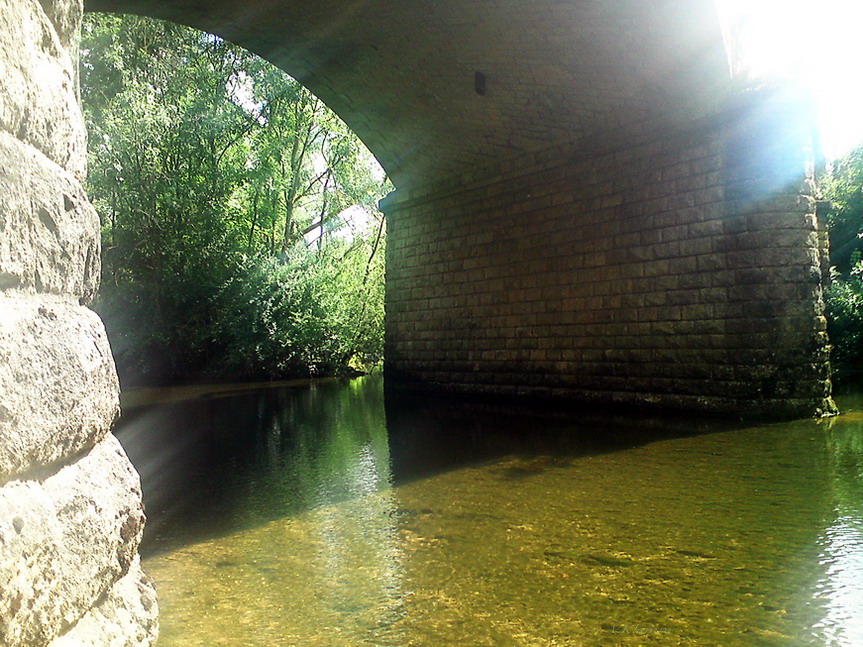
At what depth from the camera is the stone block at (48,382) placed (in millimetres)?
1105

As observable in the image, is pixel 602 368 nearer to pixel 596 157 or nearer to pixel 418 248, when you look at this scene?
pixel 596 157

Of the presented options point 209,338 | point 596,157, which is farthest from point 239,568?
point 209,338

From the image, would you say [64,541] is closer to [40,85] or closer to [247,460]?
[40,85]

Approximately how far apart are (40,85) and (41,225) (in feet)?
1.06

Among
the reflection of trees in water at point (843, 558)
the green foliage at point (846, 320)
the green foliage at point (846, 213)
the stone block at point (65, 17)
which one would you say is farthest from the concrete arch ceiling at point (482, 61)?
the green foliage at point (846, 213)

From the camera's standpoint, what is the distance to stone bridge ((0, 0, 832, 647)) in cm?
123

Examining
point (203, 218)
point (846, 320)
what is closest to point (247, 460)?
point (846, 320)

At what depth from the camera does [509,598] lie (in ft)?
7.46

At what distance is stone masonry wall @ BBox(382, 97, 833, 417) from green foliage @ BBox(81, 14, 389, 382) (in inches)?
212

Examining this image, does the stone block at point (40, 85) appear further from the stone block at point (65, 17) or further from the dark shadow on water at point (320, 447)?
the dark shadow on water at point (320, 447)

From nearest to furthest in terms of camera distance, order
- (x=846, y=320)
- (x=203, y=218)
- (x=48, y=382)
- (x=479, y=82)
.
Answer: (x=48, y=382)
(x=479, y=82)
(x=846, y=320)
(x=203, y=218)

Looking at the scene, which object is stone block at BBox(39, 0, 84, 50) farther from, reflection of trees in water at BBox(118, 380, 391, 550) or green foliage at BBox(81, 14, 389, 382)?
green foliage at BBox(81, 14, 389, 382)

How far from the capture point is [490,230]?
33.1 feet

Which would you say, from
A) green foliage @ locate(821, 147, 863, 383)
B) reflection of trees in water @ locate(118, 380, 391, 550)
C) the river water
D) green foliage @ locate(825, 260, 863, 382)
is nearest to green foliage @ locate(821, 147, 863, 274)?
green foliage @ locate(821, 147, 863, 383)
